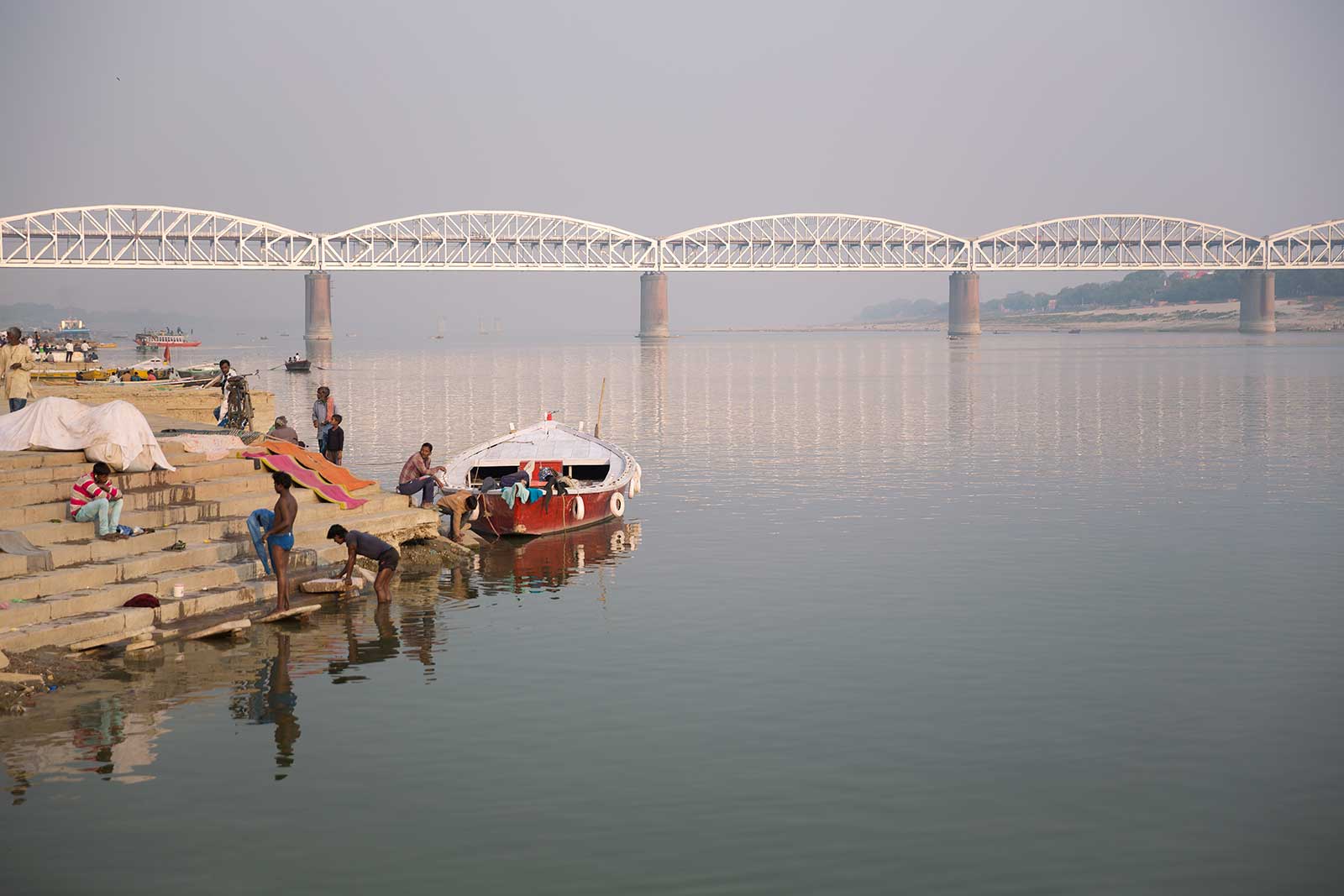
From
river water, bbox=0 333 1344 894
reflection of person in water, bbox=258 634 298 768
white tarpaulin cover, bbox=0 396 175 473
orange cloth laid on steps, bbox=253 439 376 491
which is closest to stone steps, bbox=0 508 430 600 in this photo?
river water, bbox=0 333 1344 894

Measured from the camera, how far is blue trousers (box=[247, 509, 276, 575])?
62.4 feet

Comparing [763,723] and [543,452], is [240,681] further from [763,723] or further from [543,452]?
[543,452]

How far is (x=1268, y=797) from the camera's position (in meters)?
11.9

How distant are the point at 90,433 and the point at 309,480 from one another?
395 centimetres

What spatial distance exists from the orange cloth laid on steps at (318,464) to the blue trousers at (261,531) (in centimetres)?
531

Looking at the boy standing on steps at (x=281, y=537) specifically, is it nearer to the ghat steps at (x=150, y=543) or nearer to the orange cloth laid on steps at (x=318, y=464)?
the ghat steps at (x=150, y=543)

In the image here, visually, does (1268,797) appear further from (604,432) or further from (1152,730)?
(604,432)

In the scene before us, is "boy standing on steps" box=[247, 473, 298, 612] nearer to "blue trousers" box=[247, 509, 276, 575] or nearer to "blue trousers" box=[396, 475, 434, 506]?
"blue trousers" box=[247, 509, 276, 575]

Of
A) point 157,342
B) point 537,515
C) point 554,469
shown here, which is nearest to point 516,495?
point 537,515

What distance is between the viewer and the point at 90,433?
68.5 feet

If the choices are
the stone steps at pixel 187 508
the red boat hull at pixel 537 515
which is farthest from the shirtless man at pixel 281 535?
the red boat hull at pixel 537 515

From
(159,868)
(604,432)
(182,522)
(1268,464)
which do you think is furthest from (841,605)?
(604,432)

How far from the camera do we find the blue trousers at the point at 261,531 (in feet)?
62.4

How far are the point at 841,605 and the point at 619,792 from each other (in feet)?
26.7
